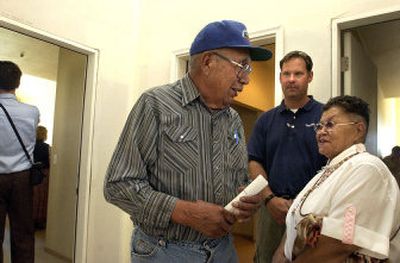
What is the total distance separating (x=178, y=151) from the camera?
1.05 meters

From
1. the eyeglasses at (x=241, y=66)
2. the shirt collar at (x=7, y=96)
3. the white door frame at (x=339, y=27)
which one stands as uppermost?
the white door frame at (x=339, y=27)

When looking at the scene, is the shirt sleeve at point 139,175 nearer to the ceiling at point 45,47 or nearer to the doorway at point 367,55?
the doorway at point 367,55

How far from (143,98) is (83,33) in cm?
203

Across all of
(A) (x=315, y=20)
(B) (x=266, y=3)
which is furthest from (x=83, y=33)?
(A) (x=315, y=20)

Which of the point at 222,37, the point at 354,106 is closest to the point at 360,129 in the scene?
the point at 354,106

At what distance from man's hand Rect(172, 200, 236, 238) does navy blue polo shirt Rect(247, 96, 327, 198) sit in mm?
1004

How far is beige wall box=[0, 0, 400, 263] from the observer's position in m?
2.33

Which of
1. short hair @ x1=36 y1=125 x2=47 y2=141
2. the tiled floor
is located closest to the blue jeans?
the tiled floor

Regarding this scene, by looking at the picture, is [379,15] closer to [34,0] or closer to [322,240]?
[322,240]

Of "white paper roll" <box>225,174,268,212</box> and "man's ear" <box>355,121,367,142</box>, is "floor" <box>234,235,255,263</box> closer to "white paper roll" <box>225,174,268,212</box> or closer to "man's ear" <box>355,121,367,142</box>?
"man's ear" <box>355,121,367,142</box>

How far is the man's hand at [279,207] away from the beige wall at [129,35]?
803 mm

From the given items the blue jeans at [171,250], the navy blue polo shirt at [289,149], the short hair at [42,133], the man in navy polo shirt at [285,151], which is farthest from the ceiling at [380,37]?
the short hair at [42,133]

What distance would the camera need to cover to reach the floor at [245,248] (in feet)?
13.1

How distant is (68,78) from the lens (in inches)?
131
